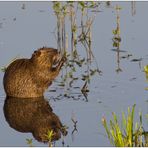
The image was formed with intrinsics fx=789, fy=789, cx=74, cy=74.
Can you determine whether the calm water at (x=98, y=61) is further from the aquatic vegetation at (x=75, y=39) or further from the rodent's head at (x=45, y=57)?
the rodent's head at (x=45, y=57)

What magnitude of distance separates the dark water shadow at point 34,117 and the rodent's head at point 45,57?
491mm

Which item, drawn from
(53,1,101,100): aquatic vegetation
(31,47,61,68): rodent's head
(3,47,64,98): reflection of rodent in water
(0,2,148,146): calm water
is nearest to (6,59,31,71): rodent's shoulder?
(3,47,64,98): reflection of rodent in water

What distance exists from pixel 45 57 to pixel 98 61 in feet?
4.62

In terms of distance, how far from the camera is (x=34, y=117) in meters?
9.73

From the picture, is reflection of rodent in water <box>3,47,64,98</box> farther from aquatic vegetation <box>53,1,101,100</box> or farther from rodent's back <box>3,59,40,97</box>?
aquatic vegetation <box>53,1,101,100</box>

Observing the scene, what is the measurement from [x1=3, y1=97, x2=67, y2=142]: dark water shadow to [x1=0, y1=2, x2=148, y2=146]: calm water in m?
0.09

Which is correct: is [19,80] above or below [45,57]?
below

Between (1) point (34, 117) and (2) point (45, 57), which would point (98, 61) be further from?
(1) point (34, 117)

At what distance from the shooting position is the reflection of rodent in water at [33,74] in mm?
10641

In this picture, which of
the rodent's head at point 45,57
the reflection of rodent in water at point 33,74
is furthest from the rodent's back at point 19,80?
the rodent's head at point 45,57

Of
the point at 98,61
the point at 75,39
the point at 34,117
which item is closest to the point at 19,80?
the point at 34,117

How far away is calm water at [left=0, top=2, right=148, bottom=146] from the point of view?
904 centimetres

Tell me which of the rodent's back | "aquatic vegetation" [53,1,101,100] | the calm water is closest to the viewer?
the calm water

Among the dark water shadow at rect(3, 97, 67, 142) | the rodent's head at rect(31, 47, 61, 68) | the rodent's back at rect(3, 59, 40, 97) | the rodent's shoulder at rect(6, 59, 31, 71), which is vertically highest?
the rodent's head at rect(31, 47, 61, 68)
